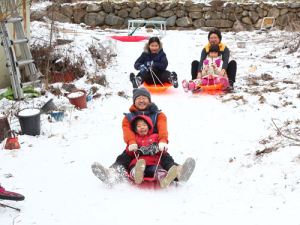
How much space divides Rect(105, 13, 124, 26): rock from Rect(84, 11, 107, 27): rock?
0.63 ft

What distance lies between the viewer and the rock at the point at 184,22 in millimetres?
12109

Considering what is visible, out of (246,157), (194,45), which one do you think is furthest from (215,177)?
(194,45)

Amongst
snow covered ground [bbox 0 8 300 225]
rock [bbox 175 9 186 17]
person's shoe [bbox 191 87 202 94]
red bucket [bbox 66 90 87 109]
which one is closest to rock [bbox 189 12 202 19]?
rock [bbox 175 9 186 17]

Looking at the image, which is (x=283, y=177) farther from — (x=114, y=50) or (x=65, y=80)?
(x=114, y=50)

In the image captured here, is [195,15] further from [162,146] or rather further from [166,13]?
[162,146]

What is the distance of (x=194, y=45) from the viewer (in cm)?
926

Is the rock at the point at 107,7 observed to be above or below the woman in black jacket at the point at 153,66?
above

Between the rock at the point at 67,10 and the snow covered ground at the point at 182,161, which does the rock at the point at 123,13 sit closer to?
the rock at the point at 67,10

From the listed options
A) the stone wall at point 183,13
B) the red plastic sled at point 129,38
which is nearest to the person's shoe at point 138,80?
the red plastic sled at point 129,38

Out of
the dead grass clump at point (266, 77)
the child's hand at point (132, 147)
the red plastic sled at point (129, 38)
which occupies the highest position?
the red plastic sled at point (129, 38)

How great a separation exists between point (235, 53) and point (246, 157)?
18.0ft

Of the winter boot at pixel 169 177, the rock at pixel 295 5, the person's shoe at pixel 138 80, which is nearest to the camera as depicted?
the winter boot at pixel 169 177

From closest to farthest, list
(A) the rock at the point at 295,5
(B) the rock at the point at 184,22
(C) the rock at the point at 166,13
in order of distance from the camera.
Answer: (A) the rock at the point at 295,5 < (B) the rock at the point at 184,22 < (C) the rock at the point at 166,13

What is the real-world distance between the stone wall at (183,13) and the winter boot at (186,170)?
32.5 ft
